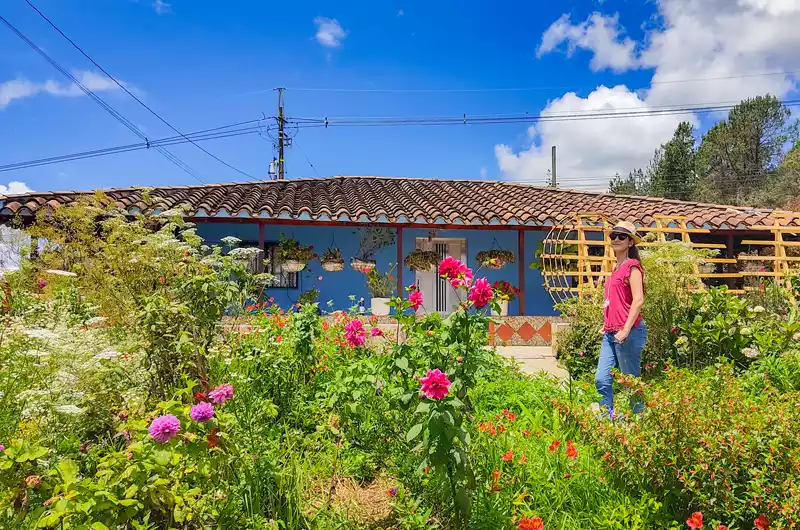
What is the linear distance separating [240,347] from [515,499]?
2280 millimetres

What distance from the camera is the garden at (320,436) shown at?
188cm

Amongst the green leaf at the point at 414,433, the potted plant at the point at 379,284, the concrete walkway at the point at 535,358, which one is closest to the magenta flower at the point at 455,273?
the green leaf at the point at 414,433

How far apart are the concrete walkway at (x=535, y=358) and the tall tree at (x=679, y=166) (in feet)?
92.3

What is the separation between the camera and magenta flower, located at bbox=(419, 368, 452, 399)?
6.12ft

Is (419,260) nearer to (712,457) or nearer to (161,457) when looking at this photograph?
(712,457)

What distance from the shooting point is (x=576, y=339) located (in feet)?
19.7

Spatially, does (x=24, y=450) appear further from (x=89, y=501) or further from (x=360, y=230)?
(x=360, y=230)

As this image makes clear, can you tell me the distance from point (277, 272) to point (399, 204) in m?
3.16

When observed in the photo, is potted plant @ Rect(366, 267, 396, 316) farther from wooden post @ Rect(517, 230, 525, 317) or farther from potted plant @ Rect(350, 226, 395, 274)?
wooden post @ Rect(517, 230, 525, 317)

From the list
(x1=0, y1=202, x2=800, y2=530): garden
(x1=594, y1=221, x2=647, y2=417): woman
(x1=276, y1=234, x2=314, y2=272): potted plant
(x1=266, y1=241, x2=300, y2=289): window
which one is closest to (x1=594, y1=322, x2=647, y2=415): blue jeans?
(x1=594, y1=221, x2=647, y2=417): woman

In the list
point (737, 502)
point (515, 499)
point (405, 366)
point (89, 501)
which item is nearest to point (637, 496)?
point (737, 502)

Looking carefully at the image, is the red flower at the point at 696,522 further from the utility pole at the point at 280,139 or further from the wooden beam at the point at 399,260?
the utility pole at the point at 280,139

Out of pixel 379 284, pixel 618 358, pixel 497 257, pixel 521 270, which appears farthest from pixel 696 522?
pixel 497 257

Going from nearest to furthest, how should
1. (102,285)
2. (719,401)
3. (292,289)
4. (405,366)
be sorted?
(405,366) < (719,401) < (102,285) < (292,289)
